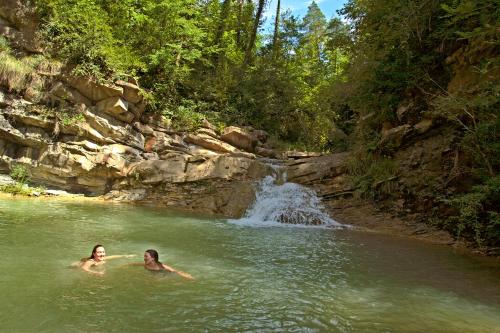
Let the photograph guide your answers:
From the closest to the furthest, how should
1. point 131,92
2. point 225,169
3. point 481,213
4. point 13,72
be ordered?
point 481,213 → point 225,169 → point 13,72 → point 131,92

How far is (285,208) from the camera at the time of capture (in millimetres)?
13828

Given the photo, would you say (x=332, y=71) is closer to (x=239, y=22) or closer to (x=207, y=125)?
(x=239, y=22)

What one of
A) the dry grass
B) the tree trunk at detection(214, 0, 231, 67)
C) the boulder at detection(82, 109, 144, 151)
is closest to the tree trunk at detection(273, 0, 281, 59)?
the tree trunk at detection(214, 0, 231, 67)

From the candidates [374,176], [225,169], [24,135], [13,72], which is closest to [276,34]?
[225,169]

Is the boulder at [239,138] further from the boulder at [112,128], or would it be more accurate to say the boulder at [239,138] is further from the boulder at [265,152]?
the boulder at [112,128]

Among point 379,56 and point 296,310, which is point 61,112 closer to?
point 379,56

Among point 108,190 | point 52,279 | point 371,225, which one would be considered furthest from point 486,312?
point 108,190

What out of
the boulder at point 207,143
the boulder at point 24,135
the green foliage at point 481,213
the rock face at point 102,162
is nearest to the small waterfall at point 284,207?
the rock face at point 102,162

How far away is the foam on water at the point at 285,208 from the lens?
1330cm

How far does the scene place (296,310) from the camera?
5.25 metres

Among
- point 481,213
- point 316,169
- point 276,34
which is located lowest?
point 481,213

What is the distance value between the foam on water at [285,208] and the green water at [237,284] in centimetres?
262

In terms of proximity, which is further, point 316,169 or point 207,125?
point 207,125

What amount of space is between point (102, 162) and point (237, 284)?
1119 cm
